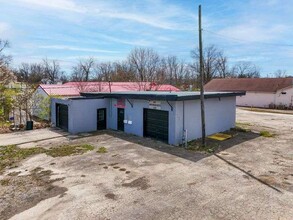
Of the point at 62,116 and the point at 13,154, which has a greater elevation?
the point at 62,116

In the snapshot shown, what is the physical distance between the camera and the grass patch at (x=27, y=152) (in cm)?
1102

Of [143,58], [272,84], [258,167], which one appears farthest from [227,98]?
[143,58]

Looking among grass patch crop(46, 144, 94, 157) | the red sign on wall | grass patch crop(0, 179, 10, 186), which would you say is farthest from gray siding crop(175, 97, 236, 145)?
grass patch crop(0, 179, 10, 186)

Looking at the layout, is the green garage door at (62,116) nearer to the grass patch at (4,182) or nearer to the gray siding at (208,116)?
the gray siding at (208,116)

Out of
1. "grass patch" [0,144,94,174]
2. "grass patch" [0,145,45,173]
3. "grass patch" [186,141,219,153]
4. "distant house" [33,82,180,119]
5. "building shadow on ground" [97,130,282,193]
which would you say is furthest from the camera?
"distant house" [33,82,180,119]

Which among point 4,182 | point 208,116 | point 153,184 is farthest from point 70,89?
point 153,184

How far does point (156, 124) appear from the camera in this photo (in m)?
14.8

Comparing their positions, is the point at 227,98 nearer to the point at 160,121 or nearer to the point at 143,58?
the point at 160,121

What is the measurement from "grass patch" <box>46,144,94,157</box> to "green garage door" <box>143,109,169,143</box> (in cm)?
382

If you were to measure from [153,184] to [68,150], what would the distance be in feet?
19.3

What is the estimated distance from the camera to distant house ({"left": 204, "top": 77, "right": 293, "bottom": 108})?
34.5 meters

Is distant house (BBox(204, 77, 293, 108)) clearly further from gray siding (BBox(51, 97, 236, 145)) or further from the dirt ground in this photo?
the dirt ground

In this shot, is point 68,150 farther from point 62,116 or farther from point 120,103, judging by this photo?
point 62,116

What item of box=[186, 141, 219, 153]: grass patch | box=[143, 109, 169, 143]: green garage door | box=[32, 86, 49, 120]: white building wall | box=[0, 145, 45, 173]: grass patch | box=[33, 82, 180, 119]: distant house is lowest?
box=[0, 145, 45, 173]: grass patch
